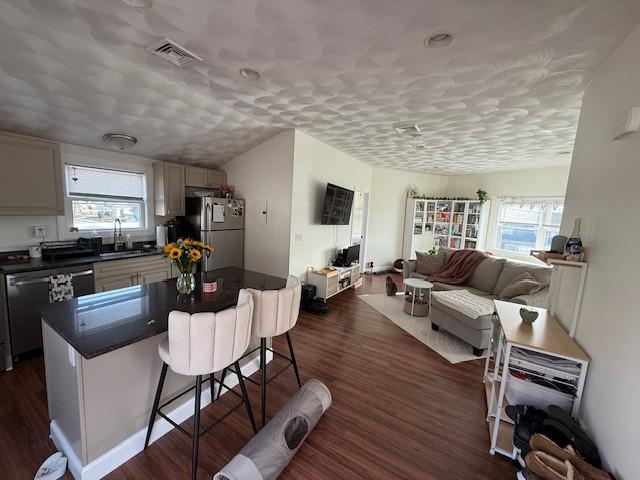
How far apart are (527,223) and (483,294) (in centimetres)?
299

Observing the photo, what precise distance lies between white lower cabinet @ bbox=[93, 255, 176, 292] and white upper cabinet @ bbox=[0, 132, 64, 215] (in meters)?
0.78

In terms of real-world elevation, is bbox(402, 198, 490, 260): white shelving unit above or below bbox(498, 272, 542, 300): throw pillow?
above

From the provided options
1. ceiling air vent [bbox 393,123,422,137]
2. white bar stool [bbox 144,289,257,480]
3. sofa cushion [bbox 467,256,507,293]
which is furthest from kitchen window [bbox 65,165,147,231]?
sofa cushion [bbox 467,256,507,293]

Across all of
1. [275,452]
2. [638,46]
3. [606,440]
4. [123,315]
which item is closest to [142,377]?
[123,315]

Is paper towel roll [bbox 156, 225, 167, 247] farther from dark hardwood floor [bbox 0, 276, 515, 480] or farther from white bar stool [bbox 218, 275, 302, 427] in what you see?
white bar stool [bbox 218, 275, 302, 427]

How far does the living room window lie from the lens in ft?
17.8

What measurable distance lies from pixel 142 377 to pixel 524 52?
3.25m

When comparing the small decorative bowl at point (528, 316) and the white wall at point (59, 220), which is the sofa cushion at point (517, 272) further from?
the white wall at point (59, 220)

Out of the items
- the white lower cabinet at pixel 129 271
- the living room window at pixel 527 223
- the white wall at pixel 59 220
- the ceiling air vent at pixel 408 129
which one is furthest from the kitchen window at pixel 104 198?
the living room window at pixel 527 223

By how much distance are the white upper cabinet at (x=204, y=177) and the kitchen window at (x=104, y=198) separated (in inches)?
25.4

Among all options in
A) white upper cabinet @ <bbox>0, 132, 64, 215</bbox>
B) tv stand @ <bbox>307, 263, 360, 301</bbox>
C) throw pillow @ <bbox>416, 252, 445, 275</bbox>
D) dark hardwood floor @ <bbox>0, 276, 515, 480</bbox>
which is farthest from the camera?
throw pillow @ <bbox>416, 252, 445, 275</bbox>

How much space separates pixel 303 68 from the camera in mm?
2102

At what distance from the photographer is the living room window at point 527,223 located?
543 centimetres

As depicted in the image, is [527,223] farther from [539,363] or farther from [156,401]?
[156,401]
